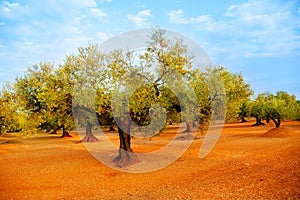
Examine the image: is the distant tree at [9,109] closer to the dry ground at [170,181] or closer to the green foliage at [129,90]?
the green foliage at [129,90]

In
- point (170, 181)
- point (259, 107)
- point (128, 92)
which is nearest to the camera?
point (170, 181)

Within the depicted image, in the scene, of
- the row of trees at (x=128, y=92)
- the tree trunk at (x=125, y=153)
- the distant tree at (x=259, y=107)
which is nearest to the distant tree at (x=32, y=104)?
the row of trees at (x=128, y=92)

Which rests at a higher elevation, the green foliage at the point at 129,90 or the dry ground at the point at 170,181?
the green foliage at the point at 129,90

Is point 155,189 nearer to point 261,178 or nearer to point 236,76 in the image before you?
point 261,178

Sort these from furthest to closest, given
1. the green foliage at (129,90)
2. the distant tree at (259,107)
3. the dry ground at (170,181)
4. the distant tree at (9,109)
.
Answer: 1. the distant tree at (259,107)
2. the distant tree at (9,109)
3. the green foliage at (129,90)
4. the dry ground at (170,181)

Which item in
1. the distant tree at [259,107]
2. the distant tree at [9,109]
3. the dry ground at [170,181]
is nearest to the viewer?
the dry ground at [170,181]

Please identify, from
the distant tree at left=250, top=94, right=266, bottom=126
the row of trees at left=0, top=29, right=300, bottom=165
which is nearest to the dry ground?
the row of trees at left=0, top=29, right=300, bottom=165

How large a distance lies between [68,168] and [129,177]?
668 cm

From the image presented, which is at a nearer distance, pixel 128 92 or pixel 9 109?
pixel 128 92

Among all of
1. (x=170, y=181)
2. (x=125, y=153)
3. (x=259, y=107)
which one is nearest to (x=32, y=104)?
(x=125, y=153)

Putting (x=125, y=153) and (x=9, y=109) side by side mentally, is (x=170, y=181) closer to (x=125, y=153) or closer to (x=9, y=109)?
(x=125, y=153)

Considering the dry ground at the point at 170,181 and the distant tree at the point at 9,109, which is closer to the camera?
the dry ground at the point at 170,181

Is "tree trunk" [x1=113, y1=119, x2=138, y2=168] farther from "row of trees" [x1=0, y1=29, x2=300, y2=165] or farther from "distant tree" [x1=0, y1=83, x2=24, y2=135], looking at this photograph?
"distant tree" [x1=0, y1=83, x2=24, y2=135]

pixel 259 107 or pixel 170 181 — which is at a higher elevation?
pixel 259 107
